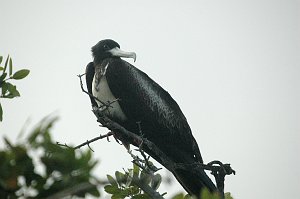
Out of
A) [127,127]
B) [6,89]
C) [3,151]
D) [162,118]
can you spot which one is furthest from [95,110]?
[3,151]

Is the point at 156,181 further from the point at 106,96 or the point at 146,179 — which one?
the point at 106,96

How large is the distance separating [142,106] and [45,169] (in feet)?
15.0

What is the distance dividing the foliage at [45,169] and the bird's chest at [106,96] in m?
4.20

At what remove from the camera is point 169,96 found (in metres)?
6.96

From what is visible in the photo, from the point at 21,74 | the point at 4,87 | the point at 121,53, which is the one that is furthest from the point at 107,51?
the point at 4,87

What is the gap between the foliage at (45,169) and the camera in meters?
1.82

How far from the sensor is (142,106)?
646 cm

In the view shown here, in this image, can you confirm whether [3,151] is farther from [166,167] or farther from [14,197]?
[166,167]

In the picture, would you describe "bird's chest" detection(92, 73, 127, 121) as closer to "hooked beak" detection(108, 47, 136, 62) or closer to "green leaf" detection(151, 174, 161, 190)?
"hooked beak" detection(108, 47, 136, 62)

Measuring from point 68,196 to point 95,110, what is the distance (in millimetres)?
3903

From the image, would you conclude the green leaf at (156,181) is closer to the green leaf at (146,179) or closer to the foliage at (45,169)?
Result: the green leaf at (146,179)

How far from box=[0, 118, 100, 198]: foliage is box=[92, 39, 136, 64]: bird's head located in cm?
505

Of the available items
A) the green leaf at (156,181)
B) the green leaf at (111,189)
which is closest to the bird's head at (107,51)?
the green leaf at (156,181)

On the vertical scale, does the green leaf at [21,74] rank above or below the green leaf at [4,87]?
above
